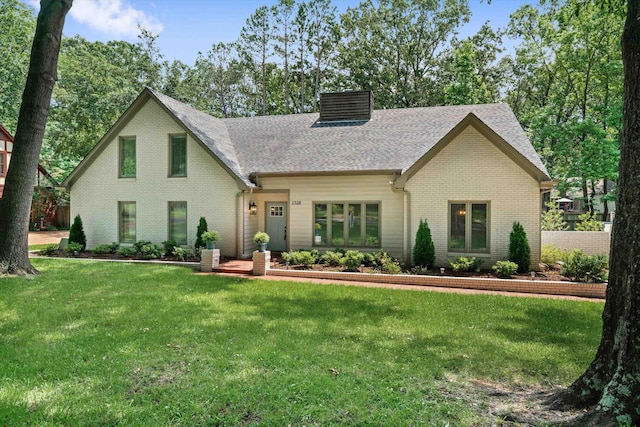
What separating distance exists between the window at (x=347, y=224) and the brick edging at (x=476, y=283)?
2.73 m

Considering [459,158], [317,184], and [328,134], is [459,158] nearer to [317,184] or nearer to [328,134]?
[317,184]

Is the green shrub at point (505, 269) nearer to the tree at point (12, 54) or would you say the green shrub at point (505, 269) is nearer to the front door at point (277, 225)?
the front door at point (277, 225)

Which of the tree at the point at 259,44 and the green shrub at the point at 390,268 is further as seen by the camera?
the tree at the point at 259,44

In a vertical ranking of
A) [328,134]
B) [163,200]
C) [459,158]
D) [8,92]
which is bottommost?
[163,200]

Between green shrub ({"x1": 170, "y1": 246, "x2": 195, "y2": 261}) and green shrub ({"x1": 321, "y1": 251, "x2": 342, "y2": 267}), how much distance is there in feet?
16.3

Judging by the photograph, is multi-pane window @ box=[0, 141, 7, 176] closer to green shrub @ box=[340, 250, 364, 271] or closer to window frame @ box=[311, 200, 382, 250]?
window frame @ box=[311, 200, 382, 250]

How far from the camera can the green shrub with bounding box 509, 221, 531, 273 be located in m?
11.8

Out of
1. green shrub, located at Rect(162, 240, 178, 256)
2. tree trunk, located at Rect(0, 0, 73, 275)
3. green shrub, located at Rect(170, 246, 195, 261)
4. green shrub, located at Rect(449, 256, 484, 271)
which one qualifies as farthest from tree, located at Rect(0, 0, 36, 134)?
green shrub, located at Rect(449, 256, 484, 271)

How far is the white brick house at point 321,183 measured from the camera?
494 inches

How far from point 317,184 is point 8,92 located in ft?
98.2

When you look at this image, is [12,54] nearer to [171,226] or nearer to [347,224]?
[171,226]

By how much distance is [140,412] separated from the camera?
3.72 meters

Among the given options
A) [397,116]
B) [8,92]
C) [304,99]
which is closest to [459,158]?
[397,116]

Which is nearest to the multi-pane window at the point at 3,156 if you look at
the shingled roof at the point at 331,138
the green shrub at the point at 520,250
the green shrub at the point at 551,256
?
the shingled roof at the point at 331,138
